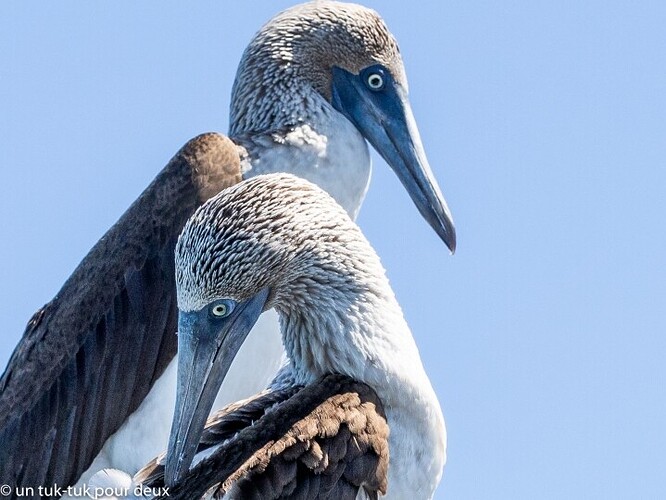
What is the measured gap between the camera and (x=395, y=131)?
971cm

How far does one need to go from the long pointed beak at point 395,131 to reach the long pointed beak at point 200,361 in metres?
2.35

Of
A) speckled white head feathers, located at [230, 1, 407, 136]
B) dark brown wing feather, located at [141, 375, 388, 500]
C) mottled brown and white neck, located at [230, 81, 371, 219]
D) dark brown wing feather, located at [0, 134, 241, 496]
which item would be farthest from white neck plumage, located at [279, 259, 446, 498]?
speckled white head feathers, located at [230, 1, 407, 136]

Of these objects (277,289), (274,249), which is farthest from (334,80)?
(274,249)

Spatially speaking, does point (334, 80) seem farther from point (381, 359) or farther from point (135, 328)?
point (381, 359)

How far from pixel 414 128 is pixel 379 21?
2.11 feet

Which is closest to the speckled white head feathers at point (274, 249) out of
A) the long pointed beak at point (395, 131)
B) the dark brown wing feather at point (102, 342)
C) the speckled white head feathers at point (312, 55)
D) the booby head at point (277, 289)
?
the booby head at point (277, 289)

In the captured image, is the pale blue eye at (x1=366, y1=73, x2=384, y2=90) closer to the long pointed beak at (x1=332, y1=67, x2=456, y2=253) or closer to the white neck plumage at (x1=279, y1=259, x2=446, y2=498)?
the long pointed beak at (x1=332, y1=67, x2=456, y2=253)

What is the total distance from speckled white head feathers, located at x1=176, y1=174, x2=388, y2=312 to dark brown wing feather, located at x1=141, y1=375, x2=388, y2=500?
0.55 metres

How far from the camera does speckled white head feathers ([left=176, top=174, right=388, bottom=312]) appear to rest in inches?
275

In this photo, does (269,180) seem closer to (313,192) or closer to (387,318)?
(313,192)

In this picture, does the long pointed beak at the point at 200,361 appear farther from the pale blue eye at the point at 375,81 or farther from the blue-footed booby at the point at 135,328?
the pale blue eye at the point at 375,81

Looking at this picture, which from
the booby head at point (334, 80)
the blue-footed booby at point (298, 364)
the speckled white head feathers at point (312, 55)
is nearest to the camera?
the blue-footed booby at point (298, 364)

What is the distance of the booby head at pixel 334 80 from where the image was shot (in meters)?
9.66

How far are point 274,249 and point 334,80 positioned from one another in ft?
9.75
